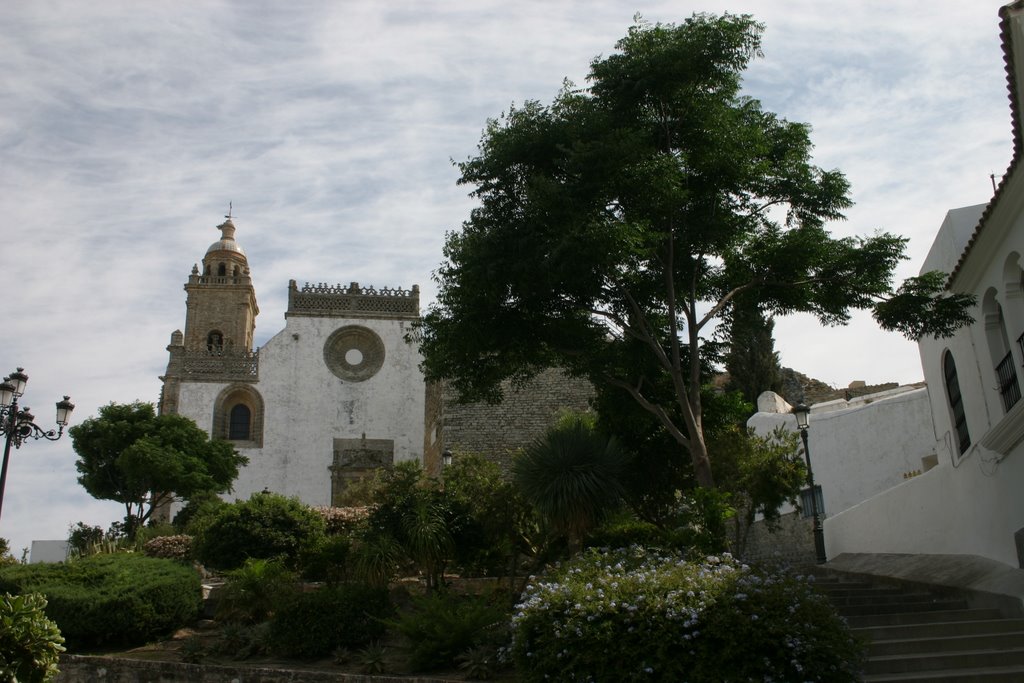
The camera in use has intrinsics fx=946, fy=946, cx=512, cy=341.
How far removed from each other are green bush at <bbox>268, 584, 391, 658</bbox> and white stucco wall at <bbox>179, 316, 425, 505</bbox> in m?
26.7

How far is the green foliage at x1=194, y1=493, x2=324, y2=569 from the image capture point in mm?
16094

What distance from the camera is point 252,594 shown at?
13453 millimetres

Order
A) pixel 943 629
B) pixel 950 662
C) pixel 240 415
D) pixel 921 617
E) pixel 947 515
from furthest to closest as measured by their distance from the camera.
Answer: pixel 240 415
pixel 947 515
pixel 921 617
pixel 943 629
pixel 950 662

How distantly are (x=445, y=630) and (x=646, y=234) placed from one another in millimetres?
5462

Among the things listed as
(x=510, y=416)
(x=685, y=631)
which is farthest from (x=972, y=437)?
(x=510, y=416)

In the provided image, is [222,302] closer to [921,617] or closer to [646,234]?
[646,234]

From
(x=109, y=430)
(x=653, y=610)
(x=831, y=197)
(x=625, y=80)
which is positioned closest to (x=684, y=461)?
(x=831, y=197)

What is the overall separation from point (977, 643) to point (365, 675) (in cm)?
632

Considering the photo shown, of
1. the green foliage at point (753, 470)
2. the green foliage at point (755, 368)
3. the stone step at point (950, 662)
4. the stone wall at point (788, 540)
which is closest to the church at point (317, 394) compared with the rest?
the green foliage at point (755, 368)

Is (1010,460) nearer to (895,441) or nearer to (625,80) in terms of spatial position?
(625,80)

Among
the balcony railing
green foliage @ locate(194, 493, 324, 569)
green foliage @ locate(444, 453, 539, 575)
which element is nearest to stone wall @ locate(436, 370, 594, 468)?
green foliage @ locate(194, 493, 324, 569)

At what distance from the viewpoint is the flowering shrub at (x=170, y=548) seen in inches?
748

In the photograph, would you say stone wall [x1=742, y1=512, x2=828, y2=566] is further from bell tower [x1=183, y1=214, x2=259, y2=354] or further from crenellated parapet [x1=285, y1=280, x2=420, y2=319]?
bell tower [x1=183, y1=214, x2=259, y2=354]

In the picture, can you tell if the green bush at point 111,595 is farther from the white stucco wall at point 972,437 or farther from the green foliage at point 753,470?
the white stucco wall at point 972,437
